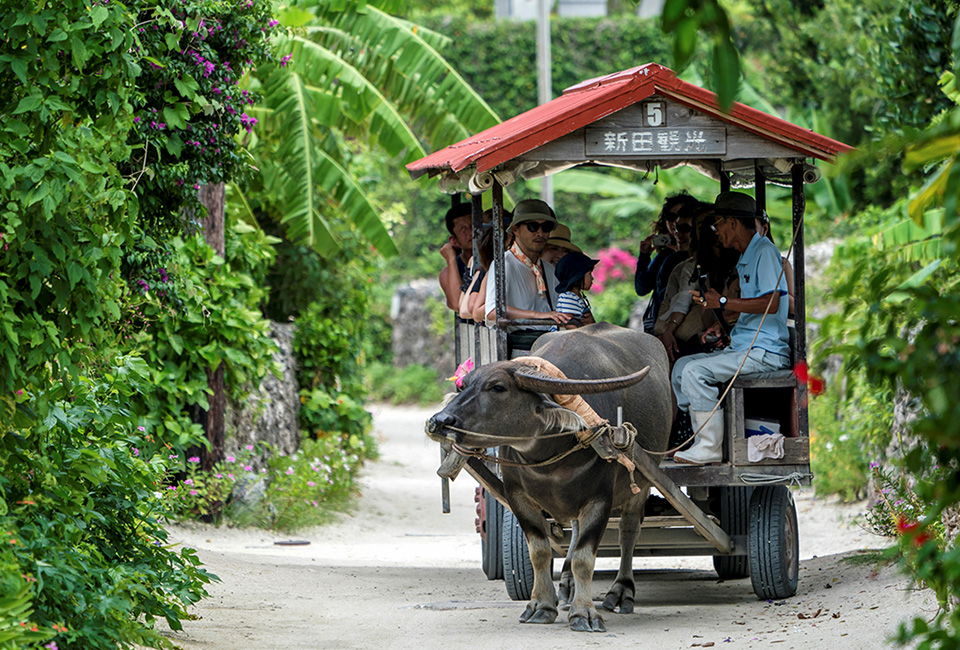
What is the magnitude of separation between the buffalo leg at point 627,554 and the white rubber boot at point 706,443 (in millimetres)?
345

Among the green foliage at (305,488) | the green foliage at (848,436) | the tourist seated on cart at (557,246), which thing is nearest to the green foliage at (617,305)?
the green foliage at (848,436)

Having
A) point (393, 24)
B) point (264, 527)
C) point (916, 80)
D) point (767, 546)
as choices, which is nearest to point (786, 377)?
point (767, 546)

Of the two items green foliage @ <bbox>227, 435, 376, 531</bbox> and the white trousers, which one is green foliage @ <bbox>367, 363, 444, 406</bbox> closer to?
green foliage @ <bbox>227, 435, 376, 531</bbox>

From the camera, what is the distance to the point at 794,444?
6.53m

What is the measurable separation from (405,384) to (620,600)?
16856 millimetres

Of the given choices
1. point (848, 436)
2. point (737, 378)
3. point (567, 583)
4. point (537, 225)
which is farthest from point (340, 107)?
point (567, 583)

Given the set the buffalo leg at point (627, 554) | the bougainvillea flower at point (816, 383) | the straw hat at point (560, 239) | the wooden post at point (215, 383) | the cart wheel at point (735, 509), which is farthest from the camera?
the wooden post at point (215, 383)

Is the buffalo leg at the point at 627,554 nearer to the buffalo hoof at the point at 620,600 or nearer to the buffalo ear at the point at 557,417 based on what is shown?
the buffalo hoof at the point at 620,600

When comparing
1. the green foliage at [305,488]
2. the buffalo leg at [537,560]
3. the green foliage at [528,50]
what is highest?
the green foliage at [528,50]

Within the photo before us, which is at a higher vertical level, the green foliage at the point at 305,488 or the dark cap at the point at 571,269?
the dark cap at the point at 571,269

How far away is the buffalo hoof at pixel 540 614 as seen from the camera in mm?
6246

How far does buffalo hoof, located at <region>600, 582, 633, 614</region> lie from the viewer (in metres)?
6.67

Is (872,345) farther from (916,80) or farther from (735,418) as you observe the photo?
(916,80)

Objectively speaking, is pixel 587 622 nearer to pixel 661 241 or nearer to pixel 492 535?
pixel 492 535
